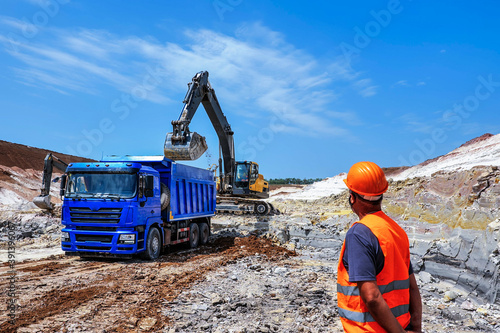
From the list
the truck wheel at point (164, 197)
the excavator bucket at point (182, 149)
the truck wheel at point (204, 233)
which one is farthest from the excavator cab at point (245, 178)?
the truck wheel at point (164, 197)

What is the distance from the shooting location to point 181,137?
1380 cm

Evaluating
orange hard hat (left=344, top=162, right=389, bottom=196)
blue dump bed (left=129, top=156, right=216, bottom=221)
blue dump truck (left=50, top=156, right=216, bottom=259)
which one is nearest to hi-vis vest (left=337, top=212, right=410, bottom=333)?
orange hard hat (left=344, top=162, right=389, bottom=196)

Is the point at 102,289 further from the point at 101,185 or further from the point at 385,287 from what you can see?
the point at 385,287

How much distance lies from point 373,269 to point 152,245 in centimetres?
988

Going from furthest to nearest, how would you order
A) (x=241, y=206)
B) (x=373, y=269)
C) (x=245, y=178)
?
(x=241, y=206) < (x=245, y=178) < (x=373, y=269)

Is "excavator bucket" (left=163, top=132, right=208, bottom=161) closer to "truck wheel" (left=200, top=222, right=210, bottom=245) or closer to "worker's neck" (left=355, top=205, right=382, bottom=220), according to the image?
"truck wheel" (left=200, top=222, right=210, bottom=245)

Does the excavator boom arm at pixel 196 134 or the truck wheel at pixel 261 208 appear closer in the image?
the excavator boom arm at pixel 196 134

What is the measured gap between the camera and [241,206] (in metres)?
23.8

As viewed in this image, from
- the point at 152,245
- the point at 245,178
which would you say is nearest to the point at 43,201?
the point at 152,245

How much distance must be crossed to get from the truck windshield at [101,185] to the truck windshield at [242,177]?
43.8 ft

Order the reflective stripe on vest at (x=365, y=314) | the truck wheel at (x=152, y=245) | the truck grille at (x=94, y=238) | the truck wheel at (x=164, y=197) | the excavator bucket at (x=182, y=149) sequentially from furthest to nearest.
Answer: the excavator bucket at (x=182, y=149), the truck wheel at (x=164, y=197), the truck wheel at (x=152, y=245), the truck grille at (x=94, y=238), the reflective stripe on vest at (x=365, y=314)

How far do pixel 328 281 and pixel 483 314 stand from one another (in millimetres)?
2993

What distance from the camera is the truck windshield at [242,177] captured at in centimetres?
2364

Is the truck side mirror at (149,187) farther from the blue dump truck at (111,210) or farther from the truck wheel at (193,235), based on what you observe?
the truck wheel at (193,235)
